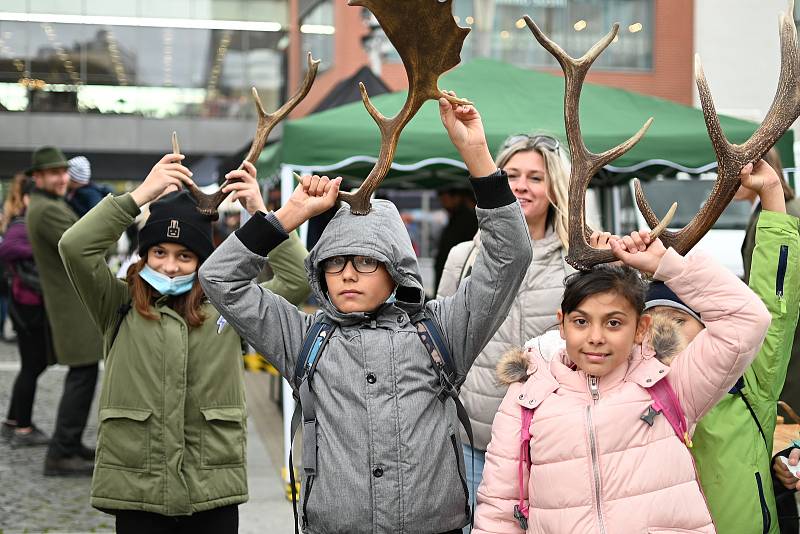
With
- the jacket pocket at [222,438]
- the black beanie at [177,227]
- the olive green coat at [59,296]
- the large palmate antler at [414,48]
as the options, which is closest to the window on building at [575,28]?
the olive green coat at [59,296]

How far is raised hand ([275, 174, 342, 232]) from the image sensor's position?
282cm

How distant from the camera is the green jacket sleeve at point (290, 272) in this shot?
382cm

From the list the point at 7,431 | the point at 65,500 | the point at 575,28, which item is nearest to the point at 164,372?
the point at 65,500

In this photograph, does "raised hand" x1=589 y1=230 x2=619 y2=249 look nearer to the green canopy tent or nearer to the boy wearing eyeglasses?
the boy wearing eyeglasses

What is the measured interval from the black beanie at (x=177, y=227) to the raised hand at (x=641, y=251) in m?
1.65

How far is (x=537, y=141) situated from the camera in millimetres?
3781

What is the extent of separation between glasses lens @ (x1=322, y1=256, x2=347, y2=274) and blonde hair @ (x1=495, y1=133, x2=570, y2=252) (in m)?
1.10

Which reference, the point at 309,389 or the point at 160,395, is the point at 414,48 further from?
the point at 160,395

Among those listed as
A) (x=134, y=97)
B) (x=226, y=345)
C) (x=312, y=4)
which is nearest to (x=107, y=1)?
(x=134, y=97)

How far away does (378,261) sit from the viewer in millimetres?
2852

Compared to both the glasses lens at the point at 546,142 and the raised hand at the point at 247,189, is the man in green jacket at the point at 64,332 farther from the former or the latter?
the glasses lens at the point at 546,142

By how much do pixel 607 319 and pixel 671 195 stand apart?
967cm

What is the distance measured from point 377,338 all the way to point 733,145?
1181 mm

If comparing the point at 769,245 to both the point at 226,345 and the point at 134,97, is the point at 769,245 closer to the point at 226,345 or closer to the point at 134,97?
the point at 226,345
